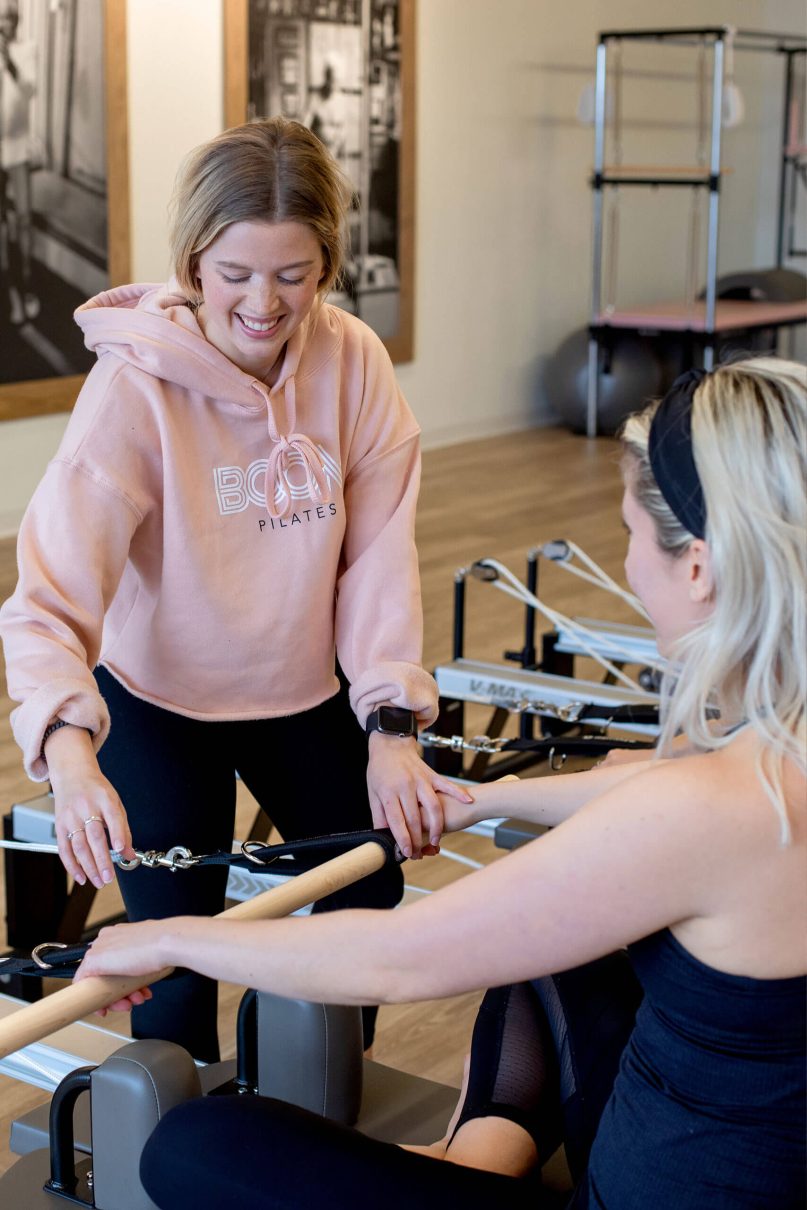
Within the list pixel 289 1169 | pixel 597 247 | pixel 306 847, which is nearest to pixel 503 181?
pixel 597 247

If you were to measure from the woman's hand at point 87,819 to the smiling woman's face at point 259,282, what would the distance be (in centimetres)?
48

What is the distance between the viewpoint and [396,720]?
1.65 m

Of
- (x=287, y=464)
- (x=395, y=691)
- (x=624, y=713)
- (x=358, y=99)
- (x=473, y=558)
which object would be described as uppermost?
(x=358, y=99)

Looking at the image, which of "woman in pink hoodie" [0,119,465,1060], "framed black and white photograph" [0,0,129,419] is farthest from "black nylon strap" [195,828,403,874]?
"framed black and white photograph" [0,0,129,419]

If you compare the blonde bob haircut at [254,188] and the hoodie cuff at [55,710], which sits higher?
the blonde bob haircut at [254,188]

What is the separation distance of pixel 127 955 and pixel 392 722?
562 millimetres

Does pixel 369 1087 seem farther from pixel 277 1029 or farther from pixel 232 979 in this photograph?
pixel 232 979

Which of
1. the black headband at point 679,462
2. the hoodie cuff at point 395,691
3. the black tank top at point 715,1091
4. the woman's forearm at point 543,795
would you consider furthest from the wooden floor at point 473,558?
the black tank top at point 715,1091

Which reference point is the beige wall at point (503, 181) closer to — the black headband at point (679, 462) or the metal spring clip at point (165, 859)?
the metal spring clip at point (165, 859)

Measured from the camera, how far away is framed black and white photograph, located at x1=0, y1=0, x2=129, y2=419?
200 inches

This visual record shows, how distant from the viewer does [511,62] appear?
24.3 ft

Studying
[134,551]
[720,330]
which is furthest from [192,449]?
[720,330]

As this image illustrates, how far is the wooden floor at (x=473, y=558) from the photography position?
2.30 metres

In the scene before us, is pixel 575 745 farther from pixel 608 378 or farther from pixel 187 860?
pixel 608 378
